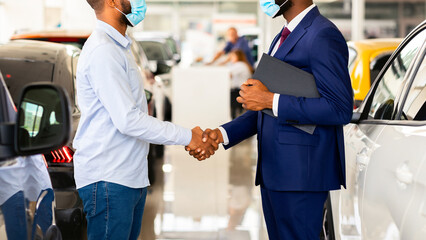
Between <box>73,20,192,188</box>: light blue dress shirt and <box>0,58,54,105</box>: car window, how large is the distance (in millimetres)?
1858

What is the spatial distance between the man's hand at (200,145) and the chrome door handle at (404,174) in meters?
1.03

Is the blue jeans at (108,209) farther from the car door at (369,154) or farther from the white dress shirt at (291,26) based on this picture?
the car door at (369,154)

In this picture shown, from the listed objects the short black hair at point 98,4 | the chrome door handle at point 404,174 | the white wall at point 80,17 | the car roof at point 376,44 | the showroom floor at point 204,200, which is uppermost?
the white wall at point 80,17

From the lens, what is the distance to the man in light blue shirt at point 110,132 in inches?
113

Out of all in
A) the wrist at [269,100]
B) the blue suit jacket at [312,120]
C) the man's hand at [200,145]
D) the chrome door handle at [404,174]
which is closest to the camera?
the chrome door handle at [404,174]

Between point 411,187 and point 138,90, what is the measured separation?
4.12ft

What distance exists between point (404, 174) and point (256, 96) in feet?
2.59

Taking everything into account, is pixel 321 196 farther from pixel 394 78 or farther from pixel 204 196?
pixel 204 196

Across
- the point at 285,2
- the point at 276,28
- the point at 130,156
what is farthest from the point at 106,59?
the point at 276,28

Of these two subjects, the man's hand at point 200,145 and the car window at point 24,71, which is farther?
the car window at point 24,71

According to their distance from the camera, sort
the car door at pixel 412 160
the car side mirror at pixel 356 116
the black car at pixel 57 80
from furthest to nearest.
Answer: the black car at pixel 57 80 → the car side mirror at pixel 356 116 → the car door at pixel 412 160

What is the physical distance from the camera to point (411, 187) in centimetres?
256

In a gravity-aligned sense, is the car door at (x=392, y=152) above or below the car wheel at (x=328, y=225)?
above

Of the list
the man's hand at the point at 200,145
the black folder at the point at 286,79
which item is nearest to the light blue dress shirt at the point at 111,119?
the man's hand at the point at 200,145
